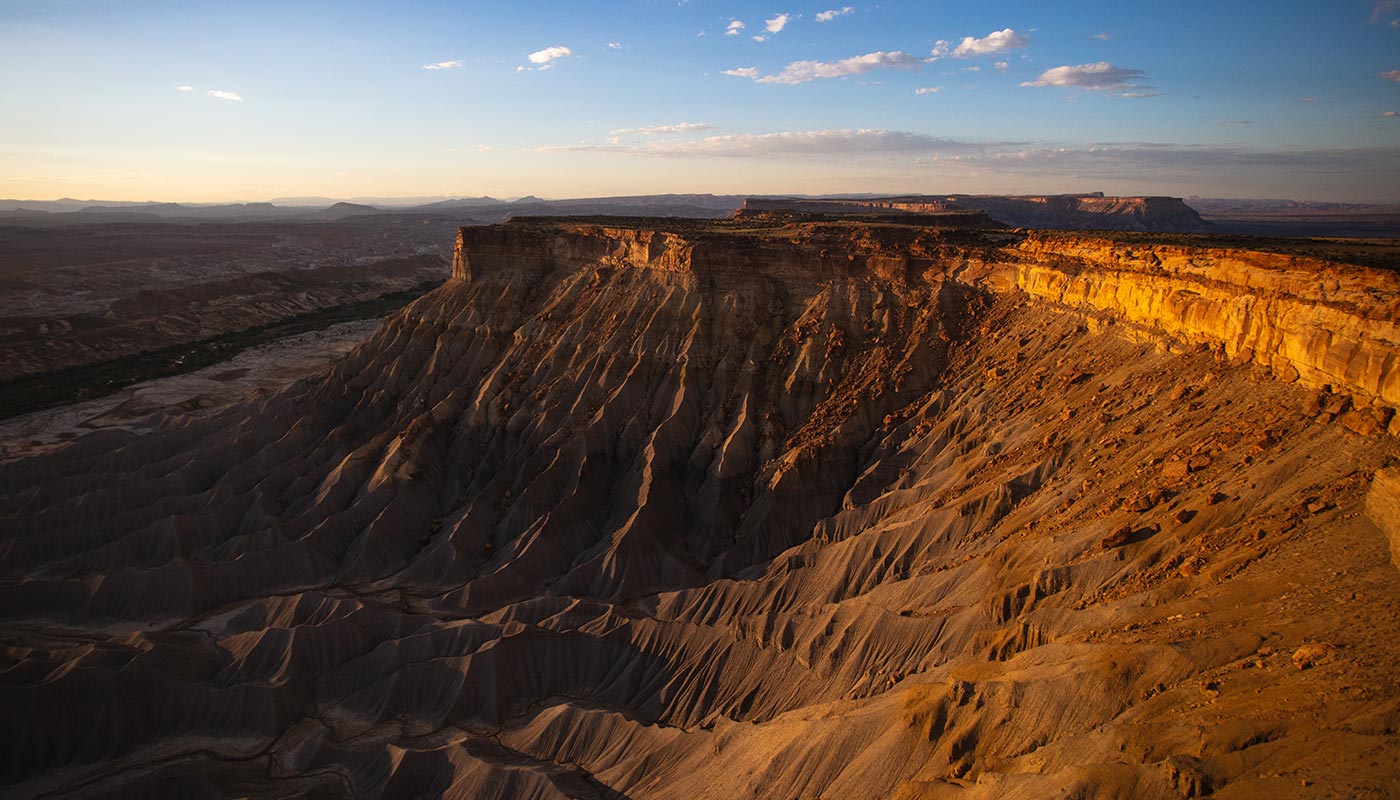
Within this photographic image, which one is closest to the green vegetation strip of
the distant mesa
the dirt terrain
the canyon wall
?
the dirt terrain

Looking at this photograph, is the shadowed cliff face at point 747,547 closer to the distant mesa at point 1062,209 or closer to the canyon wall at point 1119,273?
the canyon wall at point 1119,273

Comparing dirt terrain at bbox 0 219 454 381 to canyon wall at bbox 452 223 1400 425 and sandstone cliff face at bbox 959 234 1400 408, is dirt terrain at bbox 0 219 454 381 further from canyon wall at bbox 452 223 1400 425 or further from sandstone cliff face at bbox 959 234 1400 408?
sandstone cliff face at bbox 959 234 1400 408

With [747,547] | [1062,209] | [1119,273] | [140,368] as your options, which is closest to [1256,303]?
[1119,273]

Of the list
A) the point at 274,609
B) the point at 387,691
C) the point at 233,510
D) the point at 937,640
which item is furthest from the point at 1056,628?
the point at 233,510

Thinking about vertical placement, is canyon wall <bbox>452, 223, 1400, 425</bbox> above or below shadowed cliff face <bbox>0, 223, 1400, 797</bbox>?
above

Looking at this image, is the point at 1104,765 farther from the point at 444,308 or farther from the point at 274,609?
the point at 444,308

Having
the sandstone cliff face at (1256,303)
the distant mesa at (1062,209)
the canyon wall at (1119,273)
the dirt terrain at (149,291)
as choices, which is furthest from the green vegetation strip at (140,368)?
the sandstone cliff face at (1256,303)
